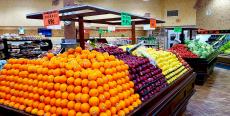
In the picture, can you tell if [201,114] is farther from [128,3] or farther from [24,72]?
[128,3]

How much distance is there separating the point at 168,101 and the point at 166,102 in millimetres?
90

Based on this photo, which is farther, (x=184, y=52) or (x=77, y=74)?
(x=184, y=52)

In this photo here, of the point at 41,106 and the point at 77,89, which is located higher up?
the point at 77,89

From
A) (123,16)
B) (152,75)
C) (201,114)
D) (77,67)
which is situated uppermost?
(123,16)

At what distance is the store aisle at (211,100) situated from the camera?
4375mm

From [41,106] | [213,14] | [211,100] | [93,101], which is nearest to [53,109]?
[41,106]

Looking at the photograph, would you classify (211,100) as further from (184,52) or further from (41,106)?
(41,106)

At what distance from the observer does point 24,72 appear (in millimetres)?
2473

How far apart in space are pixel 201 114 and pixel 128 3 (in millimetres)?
12226

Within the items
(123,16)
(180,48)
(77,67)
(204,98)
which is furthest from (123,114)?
(180,48)

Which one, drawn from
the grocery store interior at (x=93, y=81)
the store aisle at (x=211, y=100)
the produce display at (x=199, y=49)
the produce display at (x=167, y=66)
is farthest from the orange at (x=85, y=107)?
the produce display at (x=199, y=49)

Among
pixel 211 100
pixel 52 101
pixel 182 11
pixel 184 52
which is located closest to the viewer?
pixel 52 101

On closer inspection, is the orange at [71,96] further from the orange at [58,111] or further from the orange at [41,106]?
the orange at [41,106]

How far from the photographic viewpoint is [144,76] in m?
2.78
